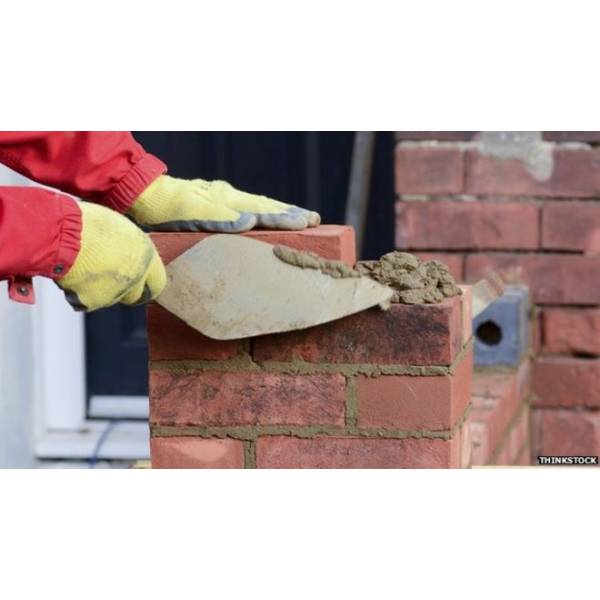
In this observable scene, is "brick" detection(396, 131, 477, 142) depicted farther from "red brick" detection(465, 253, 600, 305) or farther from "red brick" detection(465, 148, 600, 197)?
"red brick" detection(465, 253, 600, 305)

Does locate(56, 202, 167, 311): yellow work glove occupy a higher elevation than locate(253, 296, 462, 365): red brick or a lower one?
higher

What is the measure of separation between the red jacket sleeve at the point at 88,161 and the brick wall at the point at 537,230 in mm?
1109

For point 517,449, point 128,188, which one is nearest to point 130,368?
point 517,449

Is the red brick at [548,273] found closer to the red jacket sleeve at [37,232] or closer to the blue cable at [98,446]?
the blue cable at [98,446]

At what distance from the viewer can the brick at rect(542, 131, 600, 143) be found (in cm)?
298

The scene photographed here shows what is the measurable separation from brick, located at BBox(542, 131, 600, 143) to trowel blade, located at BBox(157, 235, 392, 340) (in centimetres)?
118

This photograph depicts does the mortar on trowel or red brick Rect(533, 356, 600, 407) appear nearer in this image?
the mortar on trowel

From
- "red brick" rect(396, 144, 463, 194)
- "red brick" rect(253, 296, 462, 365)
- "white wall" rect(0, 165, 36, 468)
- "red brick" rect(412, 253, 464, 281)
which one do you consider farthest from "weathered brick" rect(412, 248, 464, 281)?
"red brick" rect(253, 296, 462, 365)

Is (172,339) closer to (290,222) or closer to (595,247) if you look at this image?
(290,222)

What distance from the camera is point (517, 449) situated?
9.86 feet

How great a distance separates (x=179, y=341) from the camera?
2.01 m

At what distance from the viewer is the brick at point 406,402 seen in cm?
197

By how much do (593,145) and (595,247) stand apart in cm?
24

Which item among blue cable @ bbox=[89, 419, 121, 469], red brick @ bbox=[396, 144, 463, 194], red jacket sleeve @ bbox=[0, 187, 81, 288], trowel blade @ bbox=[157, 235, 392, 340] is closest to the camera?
red jacket sleeve @ bbox=[0, 187, 81, 288]
